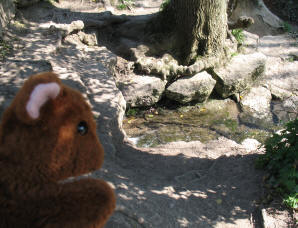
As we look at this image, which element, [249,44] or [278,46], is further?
[278,46]

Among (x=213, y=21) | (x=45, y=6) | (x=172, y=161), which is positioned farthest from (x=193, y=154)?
(x=45, y=6)

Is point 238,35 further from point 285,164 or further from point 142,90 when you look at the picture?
point 285,164

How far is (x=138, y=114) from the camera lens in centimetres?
749

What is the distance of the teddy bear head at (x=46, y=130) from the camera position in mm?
1391

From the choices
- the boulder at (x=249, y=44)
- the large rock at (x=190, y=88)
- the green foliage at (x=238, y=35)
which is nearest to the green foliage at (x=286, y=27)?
the boulder at (x=249, y=44)

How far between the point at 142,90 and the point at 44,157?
589cm

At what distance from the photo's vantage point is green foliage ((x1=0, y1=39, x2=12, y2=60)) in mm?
5480

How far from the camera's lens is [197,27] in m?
7.40

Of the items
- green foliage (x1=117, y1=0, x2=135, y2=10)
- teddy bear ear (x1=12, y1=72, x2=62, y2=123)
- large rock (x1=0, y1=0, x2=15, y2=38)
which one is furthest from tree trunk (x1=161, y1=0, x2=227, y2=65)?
teddy bear ear (x1=12, y1=72, x2=62, y2=123)

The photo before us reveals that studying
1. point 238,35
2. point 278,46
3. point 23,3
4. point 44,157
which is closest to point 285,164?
point 44,157

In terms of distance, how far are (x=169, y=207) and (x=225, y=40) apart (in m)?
6.14

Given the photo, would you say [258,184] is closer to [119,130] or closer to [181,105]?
[119,130]

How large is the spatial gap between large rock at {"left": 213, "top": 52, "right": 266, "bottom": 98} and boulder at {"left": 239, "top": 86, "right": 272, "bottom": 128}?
0.97ft

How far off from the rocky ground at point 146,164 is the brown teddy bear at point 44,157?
5.12 feet
